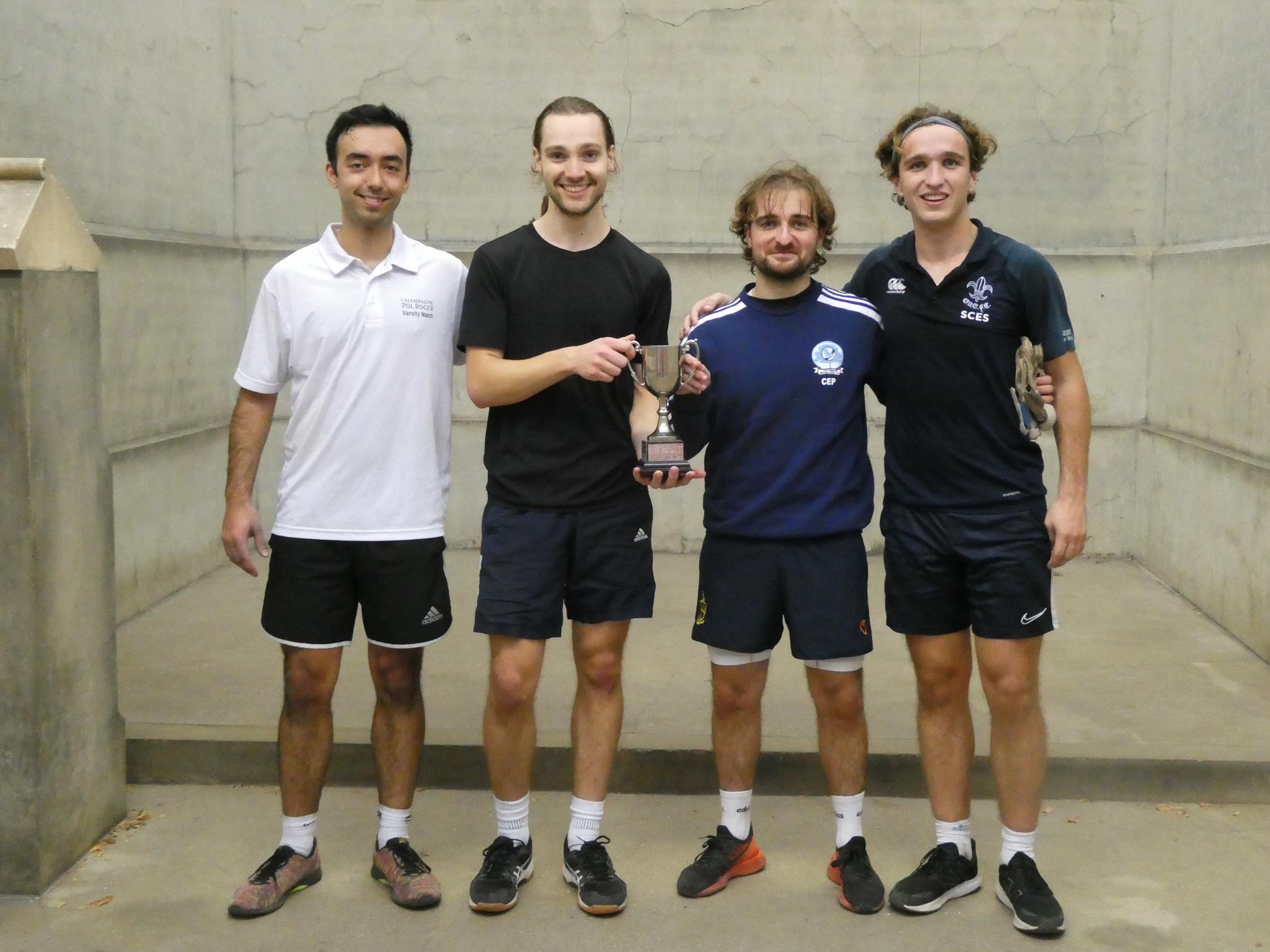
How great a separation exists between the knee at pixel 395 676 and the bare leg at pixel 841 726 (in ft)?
3.75

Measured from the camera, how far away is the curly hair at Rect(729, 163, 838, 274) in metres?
3.79

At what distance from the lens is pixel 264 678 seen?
18.6 ft

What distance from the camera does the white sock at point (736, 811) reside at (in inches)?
158

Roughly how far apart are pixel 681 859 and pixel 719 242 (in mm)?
4676

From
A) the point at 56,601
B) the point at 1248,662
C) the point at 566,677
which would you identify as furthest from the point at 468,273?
the point at 1248,662

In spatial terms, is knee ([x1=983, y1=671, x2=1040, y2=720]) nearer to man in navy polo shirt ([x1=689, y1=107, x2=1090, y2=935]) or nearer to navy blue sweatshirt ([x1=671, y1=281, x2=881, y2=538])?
man in navy polo shirt ([x1=689, y1=107, x2=1090, y2=935])

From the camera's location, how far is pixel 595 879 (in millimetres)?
3867

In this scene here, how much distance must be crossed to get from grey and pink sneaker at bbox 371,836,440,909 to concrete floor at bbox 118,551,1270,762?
0.83m

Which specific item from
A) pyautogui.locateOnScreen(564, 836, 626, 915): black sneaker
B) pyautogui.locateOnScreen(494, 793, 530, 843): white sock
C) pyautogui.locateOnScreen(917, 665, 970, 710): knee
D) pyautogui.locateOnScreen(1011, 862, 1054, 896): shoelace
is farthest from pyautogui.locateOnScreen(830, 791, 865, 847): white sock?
pyautogui.locateOnScreen(494, 793, 530, 843): white sock

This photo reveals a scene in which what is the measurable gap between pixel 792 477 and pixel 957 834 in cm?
113

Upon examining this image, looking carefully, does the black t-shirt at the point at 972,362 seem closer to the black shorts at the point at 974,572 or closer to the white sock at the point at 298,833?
the black shorts at the point at 974,572

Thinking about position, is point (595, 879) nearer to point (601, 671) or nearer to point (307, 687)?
point (601, 671)

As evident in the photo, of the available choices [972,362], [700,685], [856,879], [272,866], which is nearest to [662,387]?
[972,362]

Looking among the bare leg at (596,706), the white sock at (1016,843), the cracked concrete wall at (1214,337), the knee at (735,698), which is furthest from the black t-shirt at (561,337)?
the cracked concrete wall at (1214,337)
